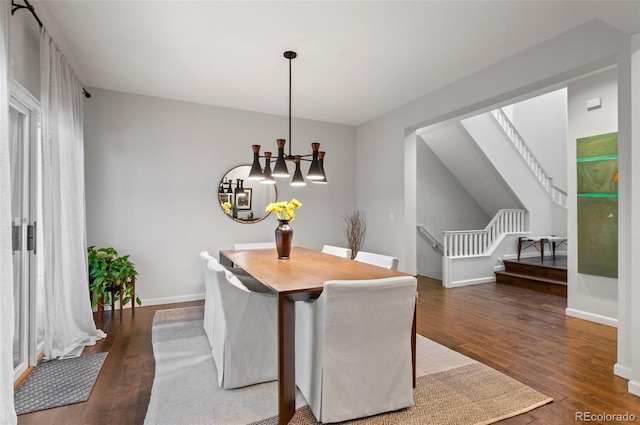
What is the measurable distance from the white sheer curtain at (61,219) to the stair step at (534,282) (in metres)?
5.75

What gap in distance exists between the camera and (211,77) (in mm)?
3803

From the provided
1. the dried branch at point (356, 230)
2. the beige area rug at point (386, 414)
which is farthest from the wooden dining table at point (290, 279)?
the dried branch at point (356, 230)

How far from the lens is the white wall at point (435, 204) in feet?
22.2

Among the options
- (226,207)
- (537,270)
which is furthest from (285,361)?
(537,270)

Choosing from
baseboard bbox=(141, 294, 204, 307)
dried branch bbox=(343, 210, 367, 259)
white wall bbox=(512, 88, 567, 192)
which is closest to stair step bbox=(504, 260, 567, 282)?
white wall bbox=(512, 88, 567, 192)

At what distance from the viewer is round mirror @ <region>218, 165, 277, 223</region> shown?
4879 mm

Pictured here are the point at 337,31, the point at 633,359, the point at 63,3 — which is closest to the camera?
the point at 633,359

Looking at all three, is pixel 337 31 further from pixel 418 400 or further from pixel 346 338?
pixel 418 400

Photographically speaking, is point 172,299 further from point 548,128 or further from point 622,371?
point 548,128

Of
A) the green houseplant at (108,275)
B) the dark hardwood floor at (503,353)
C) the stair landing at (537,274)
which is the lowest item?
the dark hardwood floor at (503,353)

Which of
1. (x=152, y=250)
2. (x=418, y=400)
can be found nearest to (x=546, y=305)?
(x=418, y=400)

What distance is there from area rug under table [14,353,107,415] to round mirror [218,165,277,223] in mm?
2464

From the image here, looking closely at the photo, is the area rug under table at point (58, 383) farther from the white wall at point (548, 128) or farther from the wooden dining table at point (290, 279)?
the white wall at point (548, 128)

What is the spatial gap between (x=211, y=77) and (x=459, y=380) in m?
3.75
